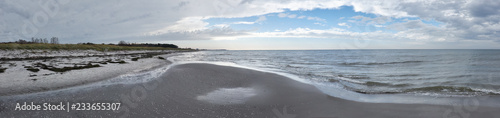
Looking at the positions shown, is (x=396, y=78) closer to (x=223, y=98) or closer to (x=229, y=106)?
(x=223, y=98)

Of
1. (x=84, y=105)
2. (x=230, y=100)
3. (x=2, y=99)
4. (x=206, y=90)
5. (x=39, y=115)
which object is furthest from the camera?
(x=206, y=90)

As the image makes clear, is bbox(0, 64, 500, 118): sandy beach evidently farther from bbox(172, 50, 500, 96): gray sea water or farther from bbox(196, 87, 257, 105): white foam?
bbox(172, 50, 500, 96): gray sea water

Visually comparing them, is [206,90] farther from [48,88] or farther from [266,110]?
[48,88]

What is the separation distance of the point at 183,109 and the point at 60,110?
8.94 ft

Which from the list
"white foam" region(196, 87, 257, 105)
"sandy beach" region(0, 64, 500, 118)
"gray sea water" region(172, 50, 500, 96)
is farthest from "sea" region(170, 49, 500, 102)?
"white foam" region(196, 87, 257, 105)

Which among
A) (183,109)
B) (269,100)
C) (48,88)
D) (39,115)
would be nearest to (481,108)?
(269,100)

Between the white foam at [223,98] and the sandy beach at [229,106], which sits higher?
the sandy beach at [229,106]

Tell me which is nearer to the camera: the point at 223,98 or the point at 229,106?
the point at 229,106

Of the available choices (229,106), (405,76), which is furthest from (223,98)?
(405,76)

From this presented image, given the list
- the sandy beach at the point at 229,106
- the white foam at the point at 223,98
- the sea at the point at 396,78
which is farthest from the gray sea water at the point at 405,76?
the white foam at the point at 223,98

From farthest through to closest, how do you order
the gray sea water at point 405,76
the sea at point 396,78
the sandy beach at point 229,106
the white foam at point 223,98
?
the gray sea water at point 405,76
the sea at point 396,78
the white foam at point 223,98
the sandy beach at point 229,106

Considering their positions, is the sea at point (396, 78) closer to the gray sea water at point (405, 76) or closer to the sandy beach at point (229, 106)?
the gray sea water at point (405, 76)

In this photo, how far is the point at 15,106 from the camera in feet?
17.3

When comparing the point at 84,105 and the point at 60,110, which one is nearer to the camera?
the point at 60,110
